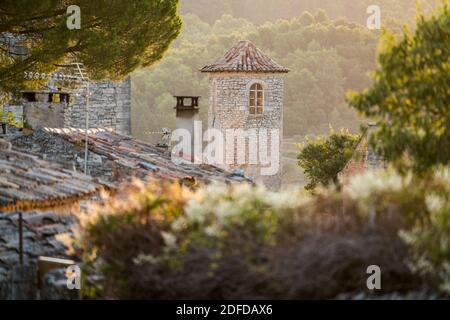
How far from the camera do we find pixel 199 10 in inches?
2741

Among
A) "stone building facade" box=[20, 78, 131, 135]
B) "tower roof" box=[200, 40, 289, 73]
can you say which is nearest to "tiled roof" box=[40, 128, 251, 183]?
"stone building facade" box=[20, 78, 131, 135]

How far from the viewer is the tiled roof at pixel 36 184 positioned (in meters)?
8.70

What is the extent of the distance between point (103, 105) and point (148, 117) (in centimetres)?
3014

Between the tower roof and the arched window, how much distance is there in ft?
2.20

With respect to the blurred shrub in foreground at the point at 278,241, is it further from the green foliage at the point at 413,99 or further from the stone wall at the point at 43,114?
the stone wall at the point at 43,114

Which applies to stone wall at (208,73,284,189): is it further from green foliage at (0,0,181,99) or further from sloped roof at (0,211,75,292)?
sloped roof at (0,211,75,292)

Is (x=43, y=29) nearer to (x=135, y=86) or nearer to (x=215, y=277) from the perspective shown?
(x=215, y=277)

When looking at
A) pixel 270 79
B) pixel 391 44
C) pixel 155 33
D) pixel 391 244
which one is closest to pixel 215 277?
pixel 391 244

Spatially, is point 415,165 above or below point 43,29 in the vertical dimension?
below

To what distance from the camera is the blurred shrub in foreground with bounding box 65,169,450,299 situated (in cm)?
519

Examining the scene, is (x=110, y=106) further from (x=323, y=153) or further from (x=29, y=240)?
(x=29, y=240)

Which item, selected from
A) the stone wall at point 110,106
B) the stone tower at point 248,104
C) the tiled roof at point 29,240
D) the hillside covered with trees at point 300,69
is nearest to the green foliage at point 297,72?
the hillside covered with trees at point 300,69

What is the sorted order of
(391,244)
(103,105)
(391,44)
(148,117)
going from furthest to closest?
(148,117) < (103,105) < (391,44) < (391,244)

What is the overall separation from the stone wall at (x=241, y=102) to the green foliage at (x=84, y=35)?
12.9 metres
